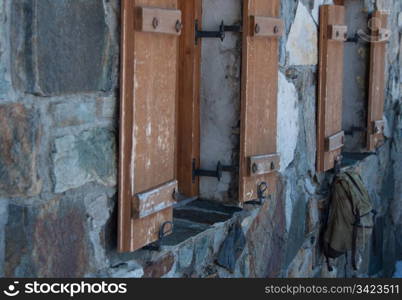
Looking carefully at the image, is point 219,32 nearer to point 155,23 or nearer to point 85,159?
point 155,23

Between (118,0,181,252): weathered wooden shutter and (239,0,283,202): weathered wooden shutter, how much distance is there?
2.31 feet

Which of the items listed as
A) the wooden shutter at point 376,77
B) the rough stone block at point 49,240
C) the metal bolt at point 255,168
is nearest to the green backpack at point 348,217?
the wooden shutter at point 376,77

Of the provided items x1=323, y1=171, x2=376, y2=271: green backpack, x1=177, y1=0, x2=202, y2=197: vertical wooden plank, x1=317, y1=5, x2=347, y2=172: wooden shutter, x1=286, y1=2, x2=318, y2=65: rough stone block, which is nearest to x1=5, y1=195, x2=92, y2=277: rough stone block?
x1=177, y1=0, x2=202, y2=197: vertical wooden plank

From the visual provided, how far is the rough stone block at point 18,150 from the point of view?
200cm

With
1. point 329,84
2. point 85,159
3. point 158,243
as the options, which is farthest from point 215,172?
point 329,84

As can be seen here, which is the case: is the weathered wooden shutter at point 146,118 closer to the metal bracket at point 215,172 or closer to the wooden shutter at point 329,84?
the metal bracket at point 215,172

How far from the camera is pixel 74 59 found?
7.29ft

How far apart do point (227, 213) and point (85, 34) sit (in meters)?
1.38

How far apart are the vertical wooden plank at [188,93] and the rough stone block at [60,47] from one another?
3.49 ft

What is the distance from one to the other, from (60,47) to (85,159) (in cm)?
35

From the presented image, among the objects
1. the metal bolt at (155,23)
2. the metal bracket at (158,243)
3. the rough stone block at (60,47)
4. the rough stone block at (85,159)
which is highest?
the metal bolt at (155,23)

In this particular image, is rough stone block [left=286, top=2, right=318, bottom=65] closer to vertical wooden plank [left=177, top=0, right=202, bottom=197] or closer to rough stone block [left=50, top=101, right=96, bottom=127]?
vertical wooden plank [left=177, top=0, right=202, bottom=197]

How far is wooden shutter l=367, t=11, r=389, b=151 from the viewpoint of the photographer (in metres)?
5.36

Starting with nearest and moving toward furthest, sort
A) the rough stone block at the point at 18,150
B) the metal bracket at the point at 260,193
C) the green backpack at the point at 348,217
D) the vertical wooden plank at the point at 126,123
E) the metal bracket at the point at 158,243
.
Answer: the rough stone block at the point at 18,150 → the vertical wooden plank at the point at 126,123 → the metal bracket at the point at 158,243 → the metal bracket at the point at 260,193 → the green backpack at the point at 348,217
